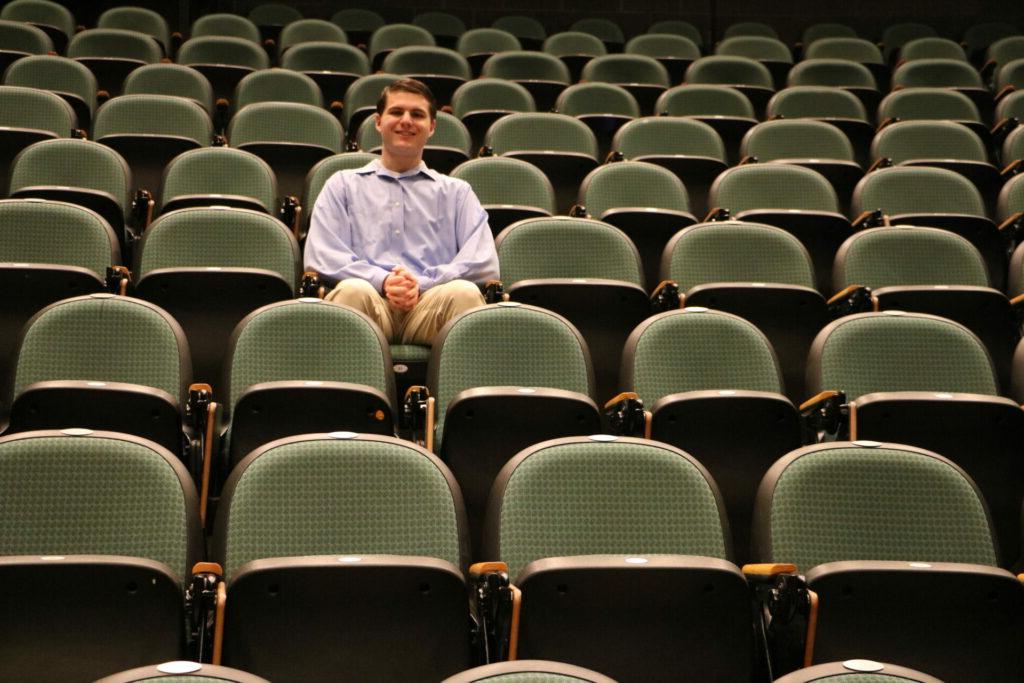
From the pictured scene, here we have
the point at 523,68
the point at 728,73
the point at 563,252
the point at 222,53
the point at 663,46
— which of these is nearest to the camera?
the point at 563,252

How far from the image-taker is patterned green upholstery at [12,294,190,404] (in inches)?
74.7

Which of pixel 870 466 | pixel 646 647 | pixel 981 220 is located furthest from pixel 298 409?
pixel 981 220

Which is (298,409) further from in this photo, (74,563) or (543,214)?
(543,214)

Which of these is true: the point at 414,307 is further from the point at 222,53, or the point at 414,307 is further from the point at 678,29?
the point at 678,29

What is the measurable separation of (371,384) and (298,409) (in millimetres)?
255

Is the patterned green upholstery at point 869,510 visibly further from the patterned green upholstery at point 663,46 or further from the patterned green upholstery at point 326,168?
the patterned green upholstery at point 663,46

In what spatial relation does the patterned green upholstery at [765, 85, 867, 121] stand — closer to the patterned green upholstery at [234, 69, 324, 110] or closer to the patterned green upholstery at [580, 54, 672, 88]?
the patterned green upholstery at [580, 54, 672, 88]

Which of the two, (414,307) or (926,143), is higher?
(926,143)

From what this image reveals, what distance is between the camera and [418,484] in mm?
1516

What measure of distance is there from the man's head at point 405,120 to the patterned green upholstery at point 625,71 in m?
Result: 2.03

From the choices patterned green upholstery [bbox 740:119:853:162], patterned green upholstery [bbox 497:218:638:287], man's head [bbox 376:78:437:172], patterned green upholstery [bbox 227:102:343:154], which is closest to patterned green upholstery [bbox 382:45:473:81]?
patterned green upholstery [bbox 227:102:343:154]

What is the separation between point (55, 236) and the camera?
7.68 feet

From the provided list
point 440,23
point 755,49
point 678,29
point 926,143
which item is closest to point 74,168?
point 926,143

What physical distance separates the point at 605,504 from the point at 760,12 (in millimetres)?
4952
